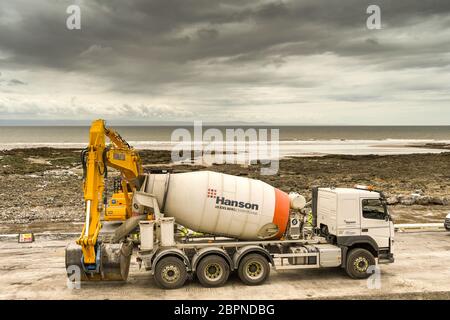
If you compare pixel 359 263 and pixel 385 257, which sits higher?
pixel 385 257

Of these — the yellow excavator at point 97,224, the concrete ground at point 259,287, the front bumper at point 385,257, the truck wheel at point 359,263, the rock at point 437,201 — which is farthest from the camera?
the rock at point 437,201

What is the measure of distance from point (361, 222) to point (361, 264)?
4.56ft

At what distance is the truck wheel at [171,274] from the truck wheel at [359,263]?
5.45 metres

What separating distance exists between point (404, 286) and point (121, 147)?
1019 centimetres

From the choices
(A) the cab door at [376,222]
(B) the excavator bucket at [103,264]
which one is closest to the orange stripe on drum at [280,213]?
(A) the cab door at [376,222]

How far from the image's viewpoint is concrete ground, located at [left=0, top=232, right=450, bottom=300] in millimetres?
12250

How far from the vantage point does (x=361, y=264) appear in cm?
1377

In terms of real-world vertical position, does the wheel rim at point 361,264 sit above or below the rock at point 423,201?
below

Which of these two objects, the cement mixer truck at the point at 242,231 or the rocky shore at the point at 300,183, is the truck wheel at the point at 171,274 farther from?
the rocky shore at the point at 300,183

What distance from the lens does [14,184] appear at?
124 feet

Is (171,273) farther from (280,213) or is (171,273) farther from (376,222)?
(376,222)

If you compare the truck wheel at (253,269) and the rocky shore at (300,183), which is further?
the rocky shore at (300,183)

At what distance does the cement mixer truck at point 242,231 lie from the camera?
1306 cm

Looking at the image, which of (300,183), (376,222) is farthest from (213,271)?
(300,183)
